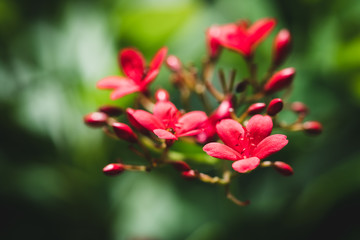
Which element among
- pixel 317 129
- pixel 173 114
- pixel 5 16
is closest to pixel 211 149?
pixel 173 114

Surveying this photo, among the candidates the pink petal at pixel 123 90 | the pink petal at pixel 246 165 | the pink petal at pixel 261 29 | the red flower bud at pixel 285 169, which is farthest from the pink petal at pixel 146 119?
the pink petal at pixel 261 29

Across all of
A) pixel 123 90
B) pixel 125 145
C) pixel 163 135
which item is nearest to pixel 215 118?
pixel 163 135

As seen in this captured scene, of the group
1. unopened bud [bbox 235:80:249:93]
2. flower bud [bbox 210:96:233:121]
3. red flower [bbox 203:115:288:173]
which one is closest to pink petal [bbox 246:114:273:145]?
red flower [bbox 203:115:288:173]

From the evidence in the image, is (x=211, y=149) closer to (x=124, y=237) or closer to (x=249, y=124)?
(x=249, y=124)

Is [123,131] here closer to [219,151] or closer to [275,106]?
[219,151]

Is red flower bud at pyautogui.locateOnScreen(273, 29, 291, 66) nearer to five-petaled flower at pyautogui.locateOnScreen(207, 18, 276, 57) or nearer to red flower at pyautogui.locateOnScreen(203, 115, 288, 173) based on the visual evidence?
five-petaled flower at pyautogui.locateOnScreen(207, 18, 276, 57)

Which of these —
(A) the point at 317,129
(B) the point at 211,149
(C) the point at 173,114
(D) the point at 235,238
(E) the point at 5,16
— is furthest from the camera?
(E) the point at 5,16

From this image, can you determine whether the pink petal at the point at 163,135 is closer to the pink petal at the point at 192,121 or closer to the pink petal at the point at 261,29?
the pink petal at the point at 192,121
